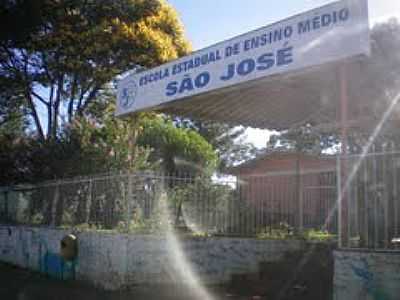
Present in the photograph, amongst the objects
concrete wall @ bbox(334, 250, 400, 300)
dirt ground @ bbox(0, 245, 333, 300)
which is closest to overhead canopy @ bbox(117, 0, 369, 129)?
concrete wall @ bbox(334, 250, 400, 300)

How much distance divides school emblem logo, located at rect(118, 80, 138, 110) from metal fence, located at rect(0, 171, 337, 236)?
70.7 inches

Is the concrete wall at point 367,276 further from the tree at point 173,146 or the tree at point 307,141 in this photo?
the tree at point 173,146

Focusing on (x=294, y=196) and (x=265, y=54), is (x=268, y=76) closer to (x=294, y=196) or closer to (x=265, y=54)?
(x=265, y=54)

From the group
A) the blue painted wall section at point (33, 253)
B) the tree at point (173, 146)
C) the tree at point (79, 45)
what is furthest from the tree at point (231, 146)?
the blue painted wall section at point (33, 253)

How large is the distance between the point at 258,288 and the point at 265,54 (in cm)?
452

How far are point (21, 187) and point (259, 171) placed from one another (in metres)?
12.5

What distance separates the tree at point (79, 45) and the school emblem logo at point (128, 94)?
6.20 m

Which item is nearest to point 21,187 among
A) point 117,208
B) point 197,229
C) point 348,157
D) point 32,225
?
point 32,225

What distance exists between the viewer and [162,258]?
37.3 ft

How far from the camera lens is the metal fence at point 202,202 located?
460 inches

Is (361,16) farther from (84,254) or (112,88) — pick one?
(112,88)

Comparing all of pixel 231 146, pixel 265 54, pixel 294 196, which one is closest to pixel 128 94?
pixel 265 54

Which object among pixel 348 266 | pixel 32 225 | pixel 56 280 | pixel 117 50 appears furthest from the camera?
pixel 117 50

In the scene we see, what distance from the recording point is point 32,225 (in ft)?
51.6
